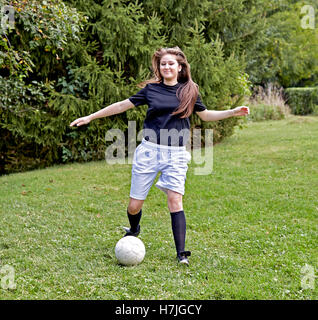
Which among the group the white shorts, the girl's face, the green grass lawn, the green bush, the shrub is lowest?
the green grass lawn

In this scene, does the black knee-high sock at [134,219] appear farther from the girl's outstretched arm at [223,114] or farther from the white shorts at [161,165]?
the girl's outstretched arm at [223,114]

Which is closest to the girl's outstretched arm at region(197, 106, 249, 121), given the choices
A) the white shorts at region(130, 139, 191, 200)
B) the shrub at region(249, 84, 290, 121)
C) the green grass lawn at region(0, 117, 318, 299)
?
the white shorts at region(130, 139, 191, 200)

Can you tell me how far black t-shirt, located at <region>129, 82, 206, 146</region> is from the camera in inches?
148

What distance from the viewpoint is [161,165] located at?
12.6ft

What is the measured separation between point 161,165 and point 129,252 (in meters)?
0.88

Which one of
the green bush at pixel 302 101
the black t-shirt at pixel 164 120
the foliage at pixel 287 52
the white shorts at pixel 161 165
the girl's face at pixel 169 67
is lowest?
the white shorts at pixel 161 165

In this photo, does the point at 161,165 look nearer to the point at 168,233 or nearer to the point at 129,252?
the point at 129,252

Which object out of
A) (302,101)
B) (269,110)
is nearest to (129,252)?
(269,110)

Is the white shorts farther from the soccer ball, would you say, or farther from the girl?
the soccer ball

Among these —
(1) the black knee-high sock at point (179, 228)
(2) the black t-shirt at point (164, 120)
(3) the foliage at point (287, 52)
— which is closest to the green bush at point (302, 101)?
(3) the foliage at point (287, 52)

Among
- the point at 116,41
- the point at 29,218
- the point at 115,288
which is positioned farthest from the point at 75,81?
the point at 115,288

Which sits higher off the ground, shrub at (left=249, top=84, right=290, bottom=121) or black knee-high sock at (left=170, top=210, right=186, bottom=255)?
shrub at (left=249, top=84, right=290, bottom=121)

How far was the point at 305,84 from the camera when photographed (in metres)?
26.1

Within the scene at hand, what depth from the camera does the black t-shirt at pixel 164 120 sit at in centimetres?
377
